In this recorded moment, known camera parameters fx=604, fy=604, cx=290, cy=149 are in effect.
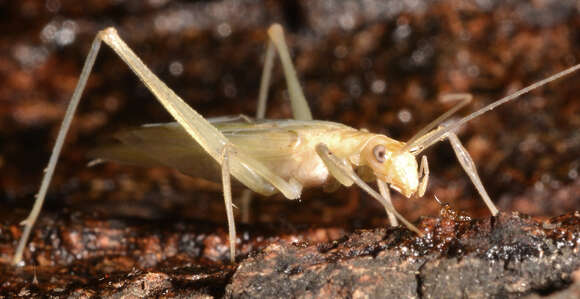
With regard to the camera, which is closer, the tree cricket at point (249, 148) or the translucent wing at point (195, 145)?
the tree cricket at point (249, 148)

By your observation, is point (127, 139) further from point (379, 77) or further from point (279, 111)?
point (379, 77)

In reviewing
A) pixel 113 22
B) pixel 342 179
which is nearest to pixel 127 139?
pixel 342 179

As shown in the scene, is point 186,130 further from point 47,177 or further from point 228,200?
point 47,177

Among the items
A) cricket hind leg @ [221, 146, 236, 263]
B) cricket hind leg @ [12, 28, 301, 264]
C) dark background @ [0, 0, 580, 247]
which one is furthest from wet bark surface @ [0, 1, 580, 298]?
cricket hind leg @ [12, 28, 301, 264]

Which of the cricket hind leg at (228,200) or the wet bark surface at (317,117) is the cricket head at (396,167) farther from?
the cricket hind leg at (228,200)

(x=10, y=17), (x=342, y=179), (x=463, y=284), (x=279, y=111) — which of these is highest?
(x=10, y=17)

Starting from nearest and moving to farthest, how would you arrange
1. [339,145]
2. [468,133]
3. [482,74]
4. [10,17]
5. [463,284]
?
[463,284], [339,145], [468,133], [482,74], [10,17]

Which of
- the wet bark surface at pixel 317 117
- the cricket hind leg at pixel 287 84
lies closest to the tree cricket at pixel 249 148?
the wet bark surface at pixel 317 117

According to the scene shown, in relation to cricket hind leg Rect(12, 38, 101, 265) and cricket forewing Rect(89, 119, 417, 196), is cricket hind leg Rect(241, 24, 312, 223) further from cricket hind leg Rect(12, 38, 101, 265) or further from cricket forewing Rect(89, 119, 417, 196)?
cricket hind leg Rect(12, 38, 101, 265)

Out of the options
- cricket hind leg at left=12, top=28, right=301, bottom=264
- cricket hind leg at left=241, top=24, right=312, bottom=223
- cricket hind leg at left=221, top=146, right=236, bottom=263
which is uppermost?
cricket hind leg at left=241, top=24, right=312, bottom=223
